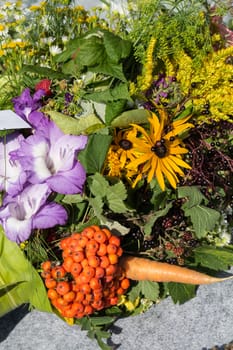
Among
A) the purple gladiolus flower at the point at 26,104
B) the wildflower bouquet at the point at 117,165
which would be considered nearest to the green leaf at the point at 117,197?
the wildflower bouquet at the point at 117,165

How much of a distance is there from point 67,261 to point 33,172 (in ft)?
0.54

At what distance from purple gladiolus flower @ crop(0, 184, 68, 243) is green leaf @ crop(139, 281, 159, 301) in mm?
236

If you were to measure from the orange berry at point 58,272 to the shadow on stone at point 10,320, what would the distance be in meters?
0.20

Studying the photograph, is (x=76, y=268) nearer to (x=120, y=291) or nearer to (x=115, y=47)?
(x=120, y=291)

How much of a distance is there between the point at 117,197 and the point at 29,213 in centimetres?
16

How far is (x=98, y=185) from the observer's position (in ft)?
3.14

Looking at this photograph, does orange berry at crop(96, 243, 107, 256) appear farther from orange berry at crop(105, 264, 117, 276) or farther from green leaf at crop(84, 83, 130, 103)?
green leaf at crop(84, 83, 130, 103)

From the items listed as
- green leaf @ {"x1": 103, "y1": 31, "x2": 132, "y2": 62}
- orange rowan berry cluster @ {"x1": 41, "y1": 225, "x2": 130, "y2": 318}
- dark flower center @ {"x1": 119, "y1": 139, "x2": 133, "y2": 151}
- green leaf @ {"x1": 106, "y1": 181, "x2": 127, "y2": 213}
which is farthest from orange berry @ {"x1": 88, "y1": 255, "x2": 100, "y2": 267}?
green leaf @ {"x1": 103, "y1": 31, "x2": 132, "y2": 62}

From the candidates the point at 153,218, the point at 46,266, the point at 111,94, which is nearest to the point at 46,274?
the point at 46,266

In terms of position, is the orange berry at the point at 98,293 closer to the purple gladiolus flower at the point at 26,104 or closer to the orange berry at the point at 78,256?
the orange berry at the point at 78,256

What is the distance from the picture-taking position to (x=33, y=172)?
3.18 ft

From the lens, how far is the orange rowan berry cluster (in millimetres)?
914

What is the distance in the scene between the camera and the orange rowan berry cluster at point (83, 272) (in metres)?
0.91

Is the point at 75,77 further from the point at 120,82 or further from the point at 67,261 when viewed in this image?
the point at 67,261
